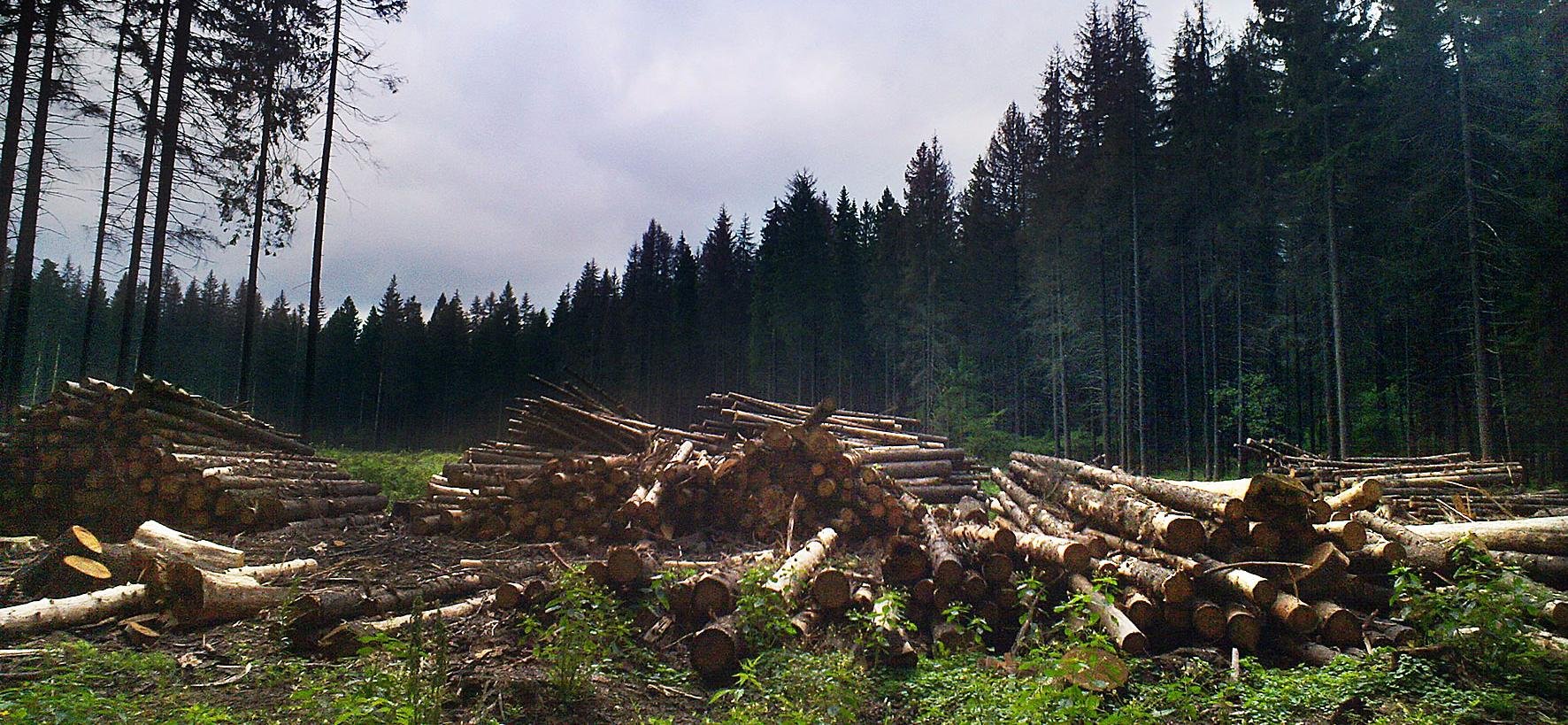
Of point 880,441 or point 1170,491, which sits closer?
point 1170,491

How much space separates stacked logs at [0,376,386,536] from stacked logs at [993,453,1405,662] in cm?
1077

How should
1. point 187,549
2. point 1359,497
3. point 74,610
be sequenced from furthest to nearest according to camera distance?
point 1359,497 → point 187,549 → point 74,610

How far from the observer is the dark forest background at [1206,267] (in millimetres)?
18016

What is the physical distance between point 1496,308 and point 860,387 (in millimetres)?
31236

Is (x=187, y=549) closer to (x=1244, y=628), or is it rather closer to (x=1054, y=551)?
(x=1054, y=551)

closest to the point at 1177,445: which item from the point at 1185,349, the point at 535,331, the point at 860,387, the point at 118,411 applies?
the point at 1185,349

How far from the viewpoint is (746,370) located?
51.8m

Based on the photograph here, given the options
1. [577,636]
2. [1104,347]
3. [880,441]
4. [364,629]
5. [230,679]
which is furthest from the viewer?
[1104,347]

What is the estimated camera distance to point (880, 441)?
13867 millimetres

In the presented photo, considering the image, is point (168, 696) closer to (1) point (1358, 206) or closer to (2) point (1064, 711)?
(2) point (1064, 711)

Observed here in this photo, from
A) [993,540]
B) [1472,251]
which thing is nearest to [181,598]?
[993,540]

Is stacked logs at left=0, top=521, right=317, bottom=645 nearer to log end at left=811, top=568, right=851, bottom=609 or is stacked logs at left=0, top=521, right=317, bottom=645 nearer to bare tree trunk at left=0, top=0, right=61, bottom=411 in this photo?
log end at left=811, top=568, right=851, bottom=609

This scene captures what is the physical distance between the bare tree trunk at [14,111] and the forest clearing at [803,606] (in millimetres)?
8371

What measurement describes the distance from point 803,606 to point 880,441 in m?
7.48
